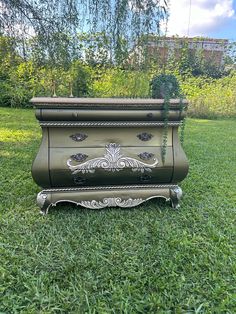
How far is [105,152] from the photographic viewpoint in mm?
1735

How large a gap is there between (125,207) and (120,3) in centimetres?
141

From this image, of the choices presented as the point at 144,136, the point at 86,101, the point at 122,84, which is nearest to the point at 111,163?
the point at 144,136

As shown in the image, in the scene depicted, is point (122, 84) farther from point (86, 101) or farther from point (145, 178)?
point (145, 178)

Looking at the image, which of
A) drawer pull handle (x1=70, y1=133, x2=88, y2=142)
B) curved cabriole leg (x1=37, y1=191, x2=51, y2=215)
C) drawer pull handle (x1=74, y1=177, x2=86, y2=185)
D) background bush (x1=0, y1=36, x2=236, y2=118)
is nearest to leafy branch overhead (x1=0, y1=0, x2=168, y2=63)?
background bush (x1=0, y1=36, x2=236, y2=118)

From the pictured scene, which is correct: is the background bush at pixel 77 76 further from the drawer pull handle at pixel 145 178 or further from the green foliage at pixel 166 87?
the drawer pull handle at pixel 145 178

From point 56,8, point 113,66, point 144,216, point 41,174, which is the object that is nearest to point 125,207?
point 144,216

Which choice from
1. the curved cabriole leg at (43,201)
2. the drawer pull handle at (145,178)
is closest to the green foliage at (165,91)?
the drawer pull handle at (145,178)

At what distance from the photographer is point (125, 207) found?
6.12ft

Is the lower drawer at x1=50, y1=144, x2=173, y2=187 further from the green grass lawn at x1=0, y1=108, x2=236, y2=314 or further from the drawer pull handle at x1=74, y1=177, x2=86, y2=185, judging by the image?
Answer: the green grass lawn at x1=0, y1=108, x2=236, y2=314

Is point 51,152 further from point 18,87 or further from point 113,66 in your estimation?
point 18,87

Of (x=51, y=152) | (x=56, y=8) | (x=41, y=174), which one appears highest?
(x=56, y=8)

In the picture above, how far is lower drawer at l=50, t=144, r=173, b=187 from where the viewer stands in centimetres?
170

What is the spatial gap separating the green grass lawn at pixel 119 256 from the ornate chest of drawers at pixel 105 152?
0.14m

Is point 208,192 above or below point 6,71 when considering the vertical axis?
below
